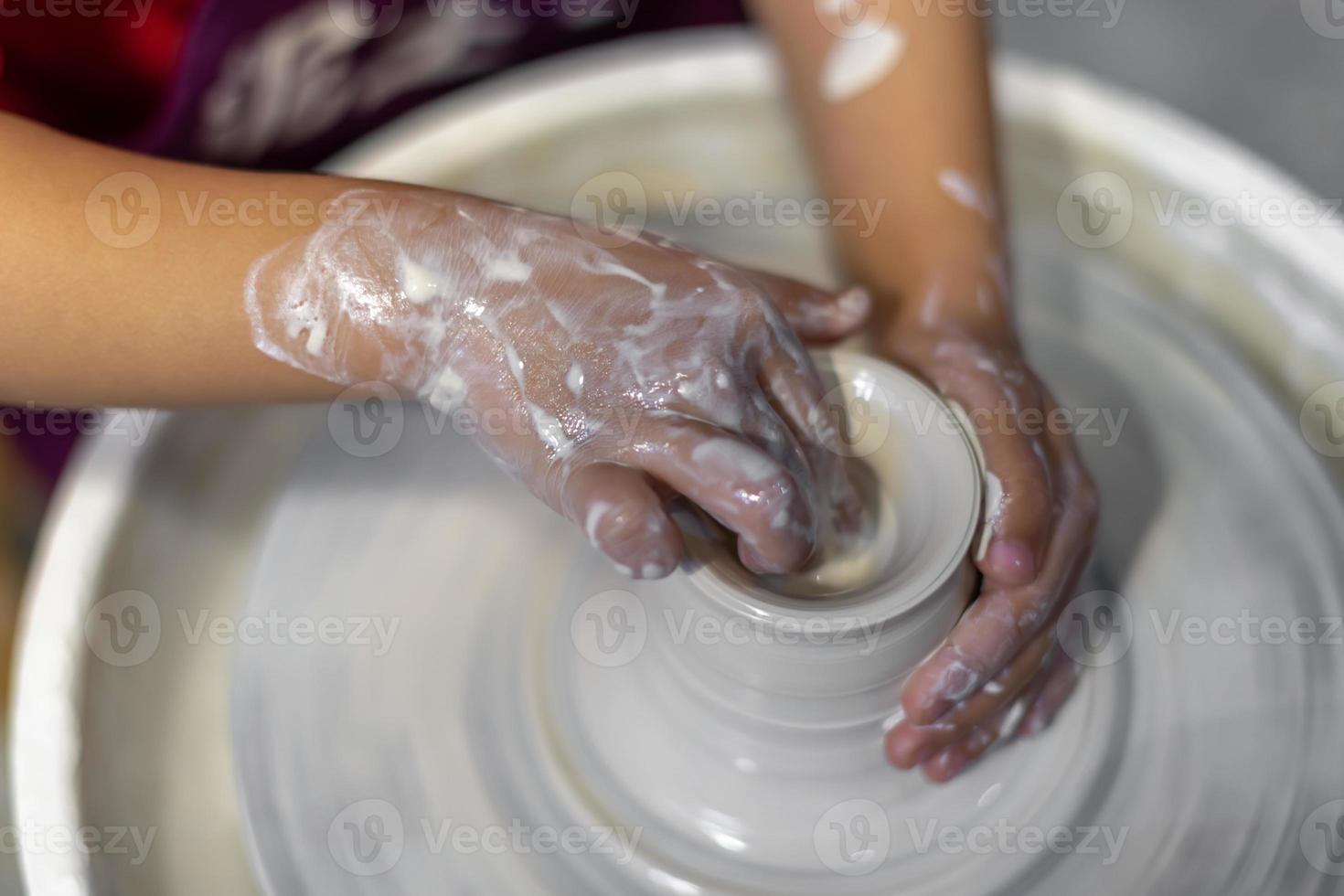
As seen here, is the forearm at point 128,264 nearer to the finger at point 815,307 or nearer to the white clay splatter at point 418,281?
the white clay splatter at point 418,281

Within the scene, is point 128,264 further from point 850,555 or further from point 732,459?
point 850,555

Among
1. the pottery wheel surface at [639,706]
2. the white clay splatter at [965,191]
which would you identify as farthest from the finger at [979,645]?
the white clay splatter at [965,191]

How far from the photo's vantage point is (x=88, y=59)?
1.19 meters

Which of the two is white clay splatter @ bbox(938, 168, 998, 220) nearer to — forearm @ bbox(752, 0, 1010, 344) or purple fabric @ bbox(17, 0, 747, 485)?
forearm @ bbox(752, 0, 1010, 344)

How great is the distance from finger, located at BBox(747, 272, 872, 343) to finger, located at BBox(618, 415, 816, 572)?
189mm

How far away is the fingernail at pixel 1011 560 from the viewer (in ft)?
2.91

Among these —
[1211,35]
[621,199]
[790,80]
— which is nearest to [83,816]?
[621,199]

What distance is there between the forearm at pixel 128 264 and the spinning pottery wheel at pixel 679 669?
0.69 ft

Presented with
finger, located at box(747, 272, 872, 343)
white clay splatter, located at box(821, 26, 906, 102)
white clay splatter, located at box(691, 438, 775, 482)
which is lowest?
white clay splatter, located at box(691, 438, 775, 482)

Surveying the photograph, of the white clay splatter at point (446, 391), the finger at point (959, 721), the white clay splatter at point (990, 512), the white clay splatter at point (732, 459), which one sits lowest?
the finger at point (959, 721)

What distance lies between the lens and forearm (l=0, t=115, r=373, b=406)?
859 millimetres

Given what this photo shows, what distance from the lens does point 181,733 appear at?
107 centimetres

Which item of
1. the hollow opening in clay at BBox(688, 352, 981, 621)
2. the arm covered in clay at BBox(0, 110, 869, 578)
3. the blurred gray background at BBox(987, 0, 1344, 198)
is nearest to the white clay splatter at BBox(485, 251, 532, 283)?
the arm covered in clay at BBox(0, 110, 869, 578)

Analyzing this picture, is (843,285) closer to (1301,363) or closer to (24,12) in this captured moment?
(1301,363)
